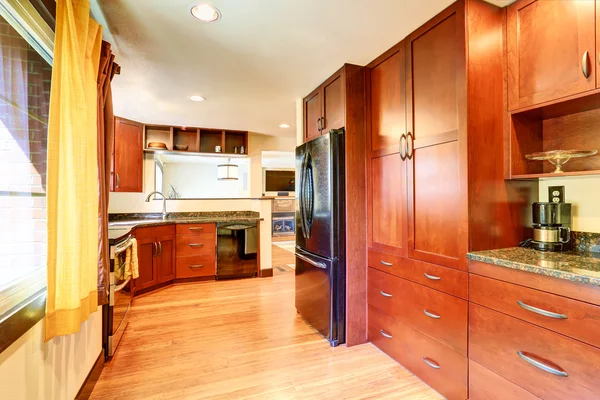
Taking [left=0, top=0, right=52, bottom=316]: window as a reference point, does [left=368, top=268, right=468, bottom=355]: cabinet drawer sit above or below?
below

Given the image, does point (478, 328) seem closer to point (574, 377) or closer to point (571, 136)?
point (574, 377)

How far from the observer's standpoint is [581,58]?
136cm

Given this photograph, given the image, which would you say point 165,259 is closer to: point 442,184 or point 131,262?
point 131,262

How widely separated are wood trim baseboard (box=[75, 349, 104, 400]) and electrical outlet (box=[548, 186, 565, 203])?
→ 2.90m

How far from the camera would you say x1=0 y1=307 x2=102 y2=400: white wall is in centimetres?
98

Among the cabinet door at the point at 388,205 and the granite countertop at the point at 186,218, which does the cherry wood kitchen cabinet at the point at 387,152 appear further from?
the granite countertop at the point at 186,218

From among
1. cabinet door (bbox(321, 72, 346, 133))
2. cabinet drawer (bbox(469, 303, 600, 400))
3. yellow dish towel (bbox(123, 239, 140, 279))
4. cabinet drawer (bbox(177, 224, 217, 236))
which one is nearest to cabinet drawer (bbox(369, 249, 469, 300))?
cabinet drawer (bbox(469, 303, 600, 400))

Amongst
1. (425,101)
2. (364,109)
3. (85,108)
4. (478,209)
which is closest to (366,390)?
(478,209)

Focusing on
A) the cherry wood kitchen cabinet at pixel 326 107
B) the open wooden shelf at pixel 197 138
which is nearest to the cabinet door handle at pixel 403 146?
the cherry wood kitchen cabinet at pixel 326 107

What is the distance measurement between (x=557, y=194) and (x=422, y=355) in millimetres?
1268

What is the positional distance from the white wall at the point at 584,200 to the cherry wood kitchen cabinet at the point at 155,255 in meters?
3.86

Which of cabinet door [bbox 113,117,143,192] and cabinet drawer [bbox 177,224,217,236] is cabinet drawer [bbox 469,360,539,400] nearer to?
cabinet drawer [bbox 177,224,217,236]

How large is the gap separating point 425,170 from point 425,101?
44cm

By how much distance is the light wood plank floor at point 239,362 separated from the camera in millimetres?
1790
